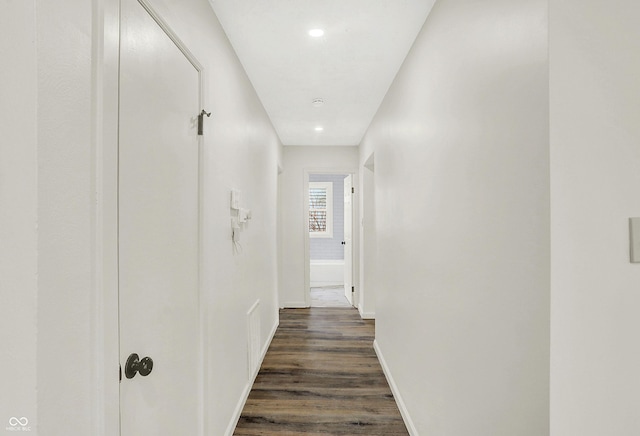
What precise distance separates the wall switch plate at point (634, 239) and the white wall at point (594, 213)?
0.04ft

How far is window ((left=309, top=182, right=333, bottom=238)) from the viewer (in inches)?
280

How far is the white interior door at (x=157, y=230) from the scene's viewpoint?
91cm

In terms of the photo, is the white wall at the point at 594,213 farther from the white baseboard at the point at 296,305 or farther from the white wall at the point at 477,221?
the white baseboard at the point at 296,305

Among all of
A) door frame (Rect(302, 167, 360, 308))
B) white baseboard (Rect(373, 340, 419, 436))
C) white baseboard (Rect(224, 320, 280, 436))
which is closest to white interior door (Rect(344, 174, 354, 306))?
door frame (Rect(302, 167, 360, 308))

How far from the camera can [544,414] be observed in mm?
813

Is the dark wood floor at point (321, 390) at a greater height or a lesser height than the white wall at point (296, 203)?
lesser

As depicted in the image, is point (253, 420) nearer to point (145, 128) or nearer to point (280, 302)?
point (145, 128)

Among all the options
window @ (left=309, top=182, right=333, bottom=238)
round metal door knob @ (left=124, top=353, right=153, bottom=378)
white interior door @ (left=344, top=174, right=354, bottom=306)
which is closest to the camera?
round metal door knob @ (left=124, top=353, right=153, bottom=378)

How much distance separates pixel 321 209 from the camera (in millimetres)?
7156

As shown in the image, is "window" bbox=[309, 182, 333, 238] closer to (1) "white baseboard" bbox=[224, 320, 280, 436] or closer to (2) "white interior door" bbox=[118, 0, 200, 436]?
(1) "white baseboard" bbox=[224, 320, 280, 436]

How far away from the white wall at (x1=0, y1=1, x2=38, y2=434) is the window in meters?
6.51

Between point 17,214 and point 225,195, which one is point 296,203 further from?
point 17,214

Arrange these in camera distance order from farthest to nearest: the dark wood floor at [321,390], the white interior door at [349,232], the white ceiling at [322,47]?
the white interior door at [349,232] → the dark wood floor at [321,390] → the white ceiling at [322,47]

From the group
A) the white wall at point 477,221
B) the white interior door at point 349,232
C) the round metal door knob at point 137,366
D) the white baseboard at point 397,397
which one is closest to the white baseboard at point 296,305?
the white interior door at point 349,232
